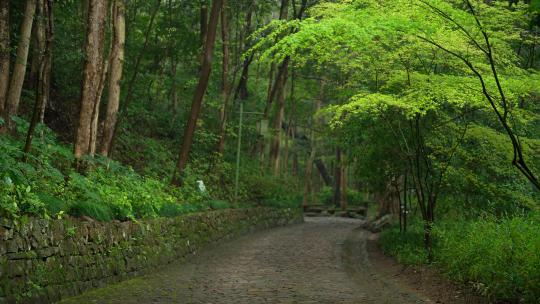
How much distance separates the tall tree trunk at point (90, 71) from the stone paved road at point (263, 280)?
147 inches

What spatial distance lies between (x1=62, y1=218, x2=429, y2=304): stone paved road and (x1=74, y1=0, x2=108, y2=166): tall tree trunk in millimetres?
3737

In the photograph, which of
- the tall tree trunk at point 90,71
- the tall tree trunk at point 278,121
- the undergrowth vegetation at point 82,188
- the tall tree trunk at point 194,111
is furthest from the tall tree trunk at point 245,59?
the tall tree trunk at point 90,71

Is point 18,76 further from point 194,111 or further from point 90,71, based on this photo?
point 194,111

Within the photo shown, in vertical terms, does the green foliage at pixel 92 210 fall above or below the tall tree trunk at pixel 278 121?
below

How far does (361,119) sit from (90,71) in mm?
7999

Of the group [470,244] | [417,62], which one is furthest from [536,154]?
[470,244]

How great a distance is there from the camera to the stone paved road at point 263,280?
30.4ft

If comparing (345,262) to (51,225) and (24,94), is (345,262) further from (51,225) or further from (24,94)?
(24,94)

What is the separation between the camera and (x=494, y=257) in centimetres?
898

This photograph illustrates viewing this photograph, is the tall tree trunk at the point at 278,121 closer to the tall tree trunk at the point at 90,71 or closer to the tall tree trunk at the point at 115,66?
the tall tree trunk at the point at 115,66

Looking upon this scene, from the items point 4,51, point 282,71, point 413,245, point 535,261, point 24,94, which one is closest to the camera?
point 535,261

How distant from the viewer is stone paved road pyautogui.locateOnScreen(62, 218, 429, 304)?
927 cm

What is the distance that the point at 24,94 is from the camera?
18719mm

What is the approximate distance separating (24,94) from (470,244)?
51.0ft
